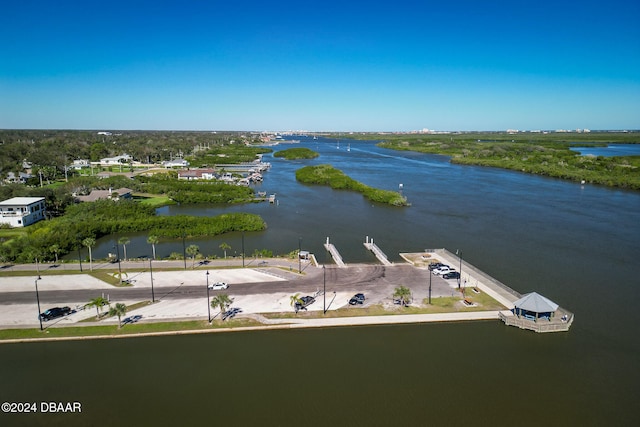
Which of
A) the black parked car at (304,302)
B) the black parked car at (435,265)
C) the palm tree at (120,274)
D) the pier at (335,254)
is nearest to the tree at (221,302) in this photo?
the black parked car at (304,302)

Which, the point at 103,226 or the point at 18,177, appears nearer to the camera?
the point at 103,226

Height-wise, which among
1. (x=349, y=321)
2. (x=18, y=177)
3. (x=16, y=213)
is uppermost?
(x=18, y=177)

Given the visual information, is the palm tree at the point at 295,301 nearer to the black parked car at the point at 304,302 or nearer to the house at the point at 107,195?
the black parked car at the point at 304,302

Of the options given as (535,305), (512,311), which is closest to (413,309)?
(512,311)

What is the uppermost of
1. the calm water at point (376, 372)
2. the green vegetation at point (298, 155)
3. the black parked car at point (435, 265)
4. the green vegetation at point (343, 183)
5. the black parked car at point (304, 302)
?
the green vegetation at point (298, 155)

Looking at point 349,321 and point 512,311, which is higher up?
point 512,311

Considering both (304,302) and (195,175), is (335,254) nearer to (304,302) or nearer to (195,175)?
Result: (304,302)


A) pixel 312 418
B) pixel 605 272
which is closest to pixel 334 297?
pixel 312 418
